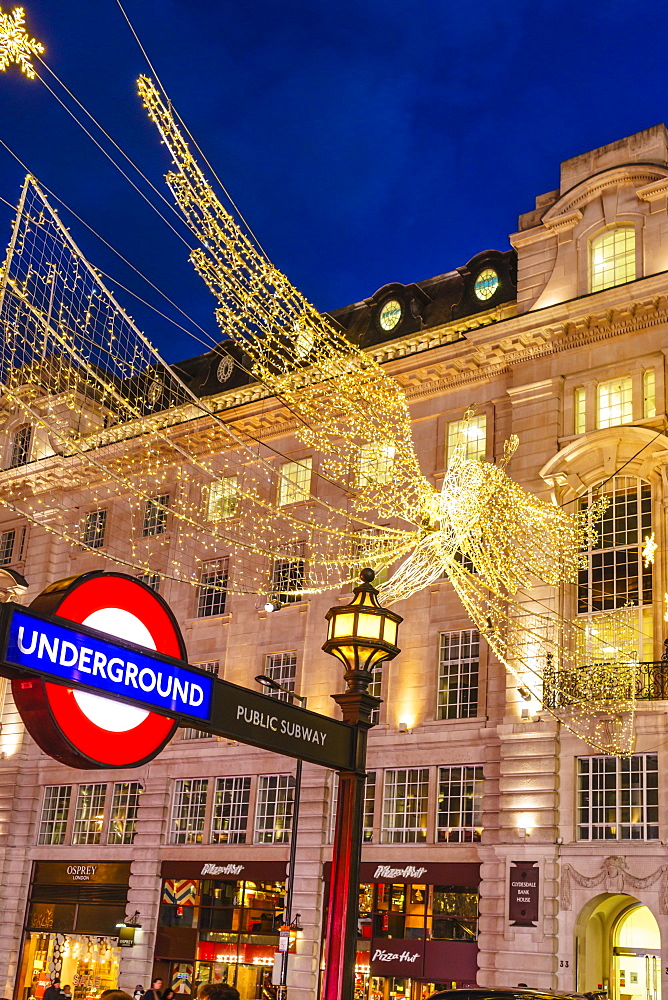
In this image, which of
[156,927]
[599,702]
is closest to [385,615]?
[599,702]

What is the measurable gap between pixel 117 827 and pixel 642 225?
26.1 metres

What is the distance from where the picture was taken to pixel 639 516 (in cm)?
2841

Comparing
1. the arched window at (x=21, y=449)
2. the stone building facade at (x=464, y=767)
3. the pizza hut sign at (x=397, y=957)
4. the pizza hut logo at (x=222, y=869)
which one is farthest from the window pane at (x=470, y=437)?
the arched window at (x=21, y=449)

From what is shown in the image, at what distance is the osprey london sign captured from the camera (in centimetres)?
2631

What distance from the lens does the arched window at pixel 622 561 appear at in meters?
27.8

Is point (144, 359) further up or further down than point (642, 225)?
further down

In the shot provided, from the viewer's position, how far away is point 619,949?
2677 cm

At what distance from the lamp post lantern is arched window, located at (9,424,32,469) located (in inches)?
1505

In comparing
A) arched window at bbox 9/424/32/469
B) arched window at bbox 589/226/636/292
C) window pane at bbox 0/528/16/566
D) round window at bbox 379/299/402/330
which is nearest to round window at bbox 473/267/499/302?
round window at bbox 379/299/402/330

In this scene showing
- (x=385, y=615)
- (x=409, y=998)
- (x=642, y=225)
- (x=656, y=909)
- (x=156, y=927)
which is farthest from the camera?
(x=156, y=927)

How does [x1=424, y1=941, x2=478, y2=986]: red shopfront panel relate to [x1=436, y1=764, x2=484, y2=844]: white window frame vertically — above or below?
below

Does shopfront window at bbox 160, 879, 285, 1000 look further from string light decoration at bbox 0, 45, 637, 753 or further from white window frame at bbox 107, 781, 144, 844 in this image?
string light decoration at bbox 0, 45, 637, 753

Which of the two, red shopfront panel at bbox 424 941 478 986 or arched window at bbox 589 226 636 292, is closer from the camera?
red shopfront panel at bbox 424 941 478 986

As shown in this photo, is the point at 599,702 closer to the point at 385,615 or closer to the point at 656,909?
the point at 656,909
